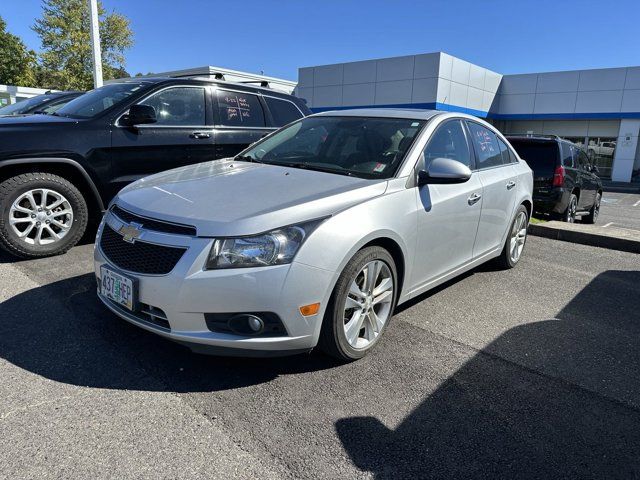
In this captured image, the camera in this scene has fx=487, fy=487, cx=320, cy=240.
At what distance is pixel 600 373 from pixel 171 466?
274cm

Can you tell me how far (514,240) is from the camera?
17.7ft

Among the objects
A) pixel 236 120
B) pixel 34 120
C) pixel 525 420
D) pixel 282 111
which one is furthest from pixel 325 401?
pixel 282 111

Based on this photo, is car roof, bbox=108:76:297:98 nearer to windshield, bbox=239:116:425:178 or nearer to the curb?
windshield, bbox=239:116:425:178

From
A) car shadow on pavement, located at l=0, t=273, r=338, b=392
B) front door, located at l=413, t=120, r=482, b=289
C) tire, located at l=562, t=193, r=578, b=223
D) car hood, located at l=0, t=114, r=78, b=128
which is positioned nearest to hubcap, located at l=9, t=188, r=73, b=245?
car hood, located at l=0, t=114, r=78, b=128

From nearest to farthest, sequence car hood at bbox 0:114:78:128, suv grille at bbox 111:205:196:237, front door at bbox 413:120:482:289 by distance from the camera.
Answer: suv grille at bbox 111:205:196:237 → front door at bbox 413:120:482:289 → car hood at bbox 0:114:78:128

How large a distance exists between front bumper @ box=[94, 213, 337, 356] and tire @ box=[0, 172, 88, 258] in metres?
2.64

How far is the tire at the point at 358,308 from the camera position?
2906 millimetres

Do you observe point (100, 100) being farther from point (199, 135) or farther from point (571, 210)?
point (571, 210)

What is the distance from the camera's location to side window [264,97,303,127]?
683cm

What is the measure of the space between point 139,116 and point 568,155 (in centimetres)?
773

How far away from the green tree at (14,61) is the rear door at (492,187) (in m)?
49.0

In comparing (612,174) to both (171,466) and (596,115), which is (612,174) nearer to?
(596,115)

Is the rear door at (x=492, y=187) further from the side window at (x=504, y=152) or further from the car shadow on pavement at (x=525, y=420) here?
the car shadow on pavement at (x=525, y=420)

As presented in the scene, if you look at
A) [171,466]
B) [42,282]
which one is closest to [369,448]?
[171,466]
